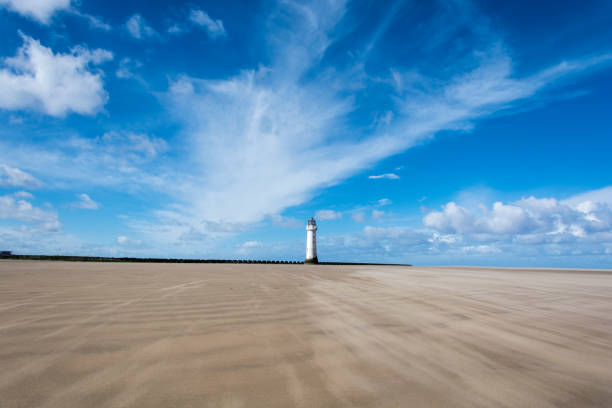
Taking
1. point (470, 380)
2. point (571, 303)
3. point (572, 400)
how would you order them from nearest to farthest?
point (572, 400) → point (470, 380) → point (571, 303)

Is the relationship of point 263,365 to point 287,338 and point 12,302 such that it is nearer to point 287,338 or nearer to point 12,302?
point 287,338

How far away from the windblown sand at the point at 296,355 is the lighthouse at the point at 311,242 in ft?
107

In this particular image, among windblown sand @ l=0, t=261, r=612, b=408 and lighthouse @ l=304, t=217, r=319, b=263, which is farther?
lighthouse @ l=304, t=217, r=319, b=263

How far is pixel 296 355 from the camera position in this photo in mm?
2131

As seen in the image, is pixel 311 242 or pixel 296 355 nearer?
pixel 296 355

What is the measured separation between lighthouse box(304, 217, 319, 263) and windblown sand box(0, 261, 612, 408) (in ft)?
107

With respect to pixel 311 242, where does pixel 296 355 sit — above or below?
below

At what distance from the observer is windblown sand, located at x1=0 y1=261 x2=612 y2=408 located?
1548 mm

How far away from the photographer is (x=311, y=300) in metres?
4.51

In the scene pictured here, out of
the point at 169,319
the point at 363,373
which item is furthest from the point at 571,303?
the point at 169,319

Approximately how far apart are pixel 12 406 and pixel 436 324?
3.31m

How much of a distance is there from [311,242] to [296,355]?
3492cm

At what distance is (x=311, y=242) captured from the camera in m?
36.8

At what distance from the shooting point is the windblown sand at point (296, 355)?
5.08 feet
